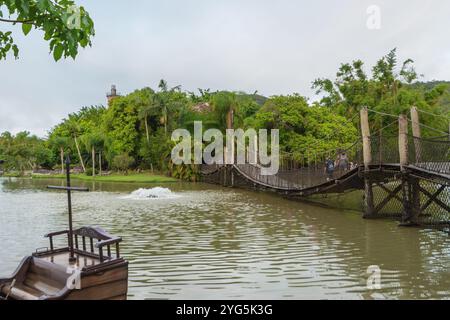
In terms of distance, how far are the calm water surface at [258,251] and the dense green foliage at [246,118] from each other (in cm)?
851

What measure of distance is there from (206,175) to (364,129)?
Answer: 2356 cm

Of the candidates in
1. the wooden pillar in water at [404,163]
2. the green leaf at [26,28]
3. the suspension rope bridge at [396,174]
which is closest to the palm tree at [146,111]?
the suspension rope bridge at [396,174]

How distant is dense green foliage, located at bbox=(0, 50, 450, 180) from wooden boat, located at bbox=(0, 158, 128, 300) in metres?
16.4

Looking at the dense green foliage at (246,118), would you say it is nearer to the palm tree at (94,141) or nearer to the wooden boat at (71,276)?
the palm tree at (94,141)

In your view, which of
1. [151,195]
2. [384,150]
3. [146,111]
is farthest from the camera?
[146,111]

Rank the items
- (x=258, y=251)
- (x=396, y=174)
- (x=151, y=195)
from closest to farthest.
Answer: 1. (x=258, y=251)
2. (x=396, y=174)
3. (x=151, y=195)

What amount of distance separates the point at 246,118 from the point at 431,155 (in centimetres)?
3044

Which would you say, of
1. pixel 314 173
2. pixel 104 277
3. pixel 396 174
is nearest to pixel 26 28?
pixel 104 277

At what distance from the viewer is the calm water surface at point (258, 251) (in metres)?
7.00

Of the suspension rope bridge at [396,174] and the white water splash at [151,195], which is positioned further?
the white water splash at [151,195]

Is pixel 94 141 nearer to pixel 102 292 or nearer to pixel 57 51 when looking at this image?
pixel 102 292

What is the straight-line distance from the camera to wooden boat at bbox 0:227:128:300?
4.94 metres

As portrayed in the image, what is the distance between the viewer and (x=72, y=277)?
16.1ft
